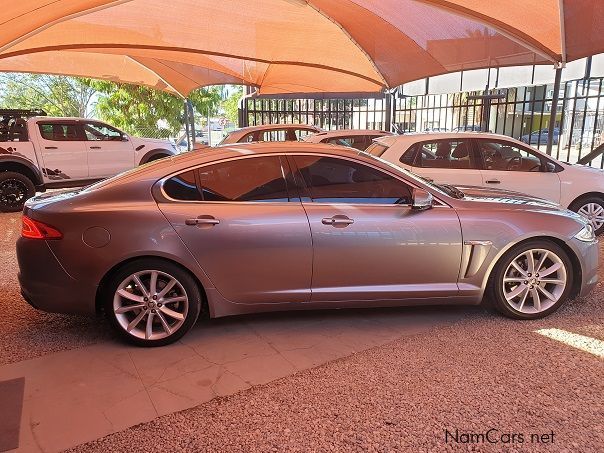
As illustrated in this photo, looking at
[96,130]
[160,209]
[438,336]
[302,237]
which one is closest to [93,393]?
[160,209]

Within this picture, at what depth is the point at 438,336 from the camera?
13.0ft

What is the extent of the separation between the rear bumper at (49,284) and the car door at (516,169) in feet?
18.2

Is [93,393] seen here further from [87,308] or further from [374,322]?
[374,322]

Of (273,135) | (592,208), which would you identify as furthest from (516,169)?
(273,135)

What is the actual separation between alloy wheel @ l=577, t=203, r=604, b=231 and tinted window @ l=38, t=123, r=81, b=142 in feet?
34.2

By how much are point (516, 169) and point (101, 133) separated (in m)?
9.38

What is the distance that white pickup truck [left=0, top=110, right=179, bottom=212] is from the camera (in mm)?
10070

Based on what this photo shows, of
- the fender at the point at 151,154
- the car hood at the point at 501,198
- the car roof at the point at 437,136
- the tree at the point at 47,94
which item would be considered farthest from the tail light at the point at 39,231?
the tree at the point at 47,94

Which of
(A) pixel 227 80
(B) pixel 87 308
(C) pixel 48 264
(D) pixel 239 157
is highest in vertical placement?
(A) pixel 227 80

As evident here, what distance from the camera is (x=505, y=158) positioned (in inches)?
277

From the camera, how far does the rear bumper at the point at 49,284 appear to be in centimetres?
364

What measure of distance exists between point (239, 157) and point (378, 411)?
2228 millimetres

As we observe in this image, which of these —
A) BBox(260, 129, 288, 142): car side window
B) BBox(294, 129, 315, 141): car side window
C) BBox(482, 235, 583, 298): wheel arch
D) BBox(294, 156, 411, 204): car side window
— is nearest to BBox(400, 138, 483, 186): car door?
BBox(482, 235, 583, 298): wheel arch

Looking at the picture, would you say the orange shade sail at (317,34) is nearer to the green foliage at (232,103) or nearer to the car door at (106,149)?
the car door at (106,149)
